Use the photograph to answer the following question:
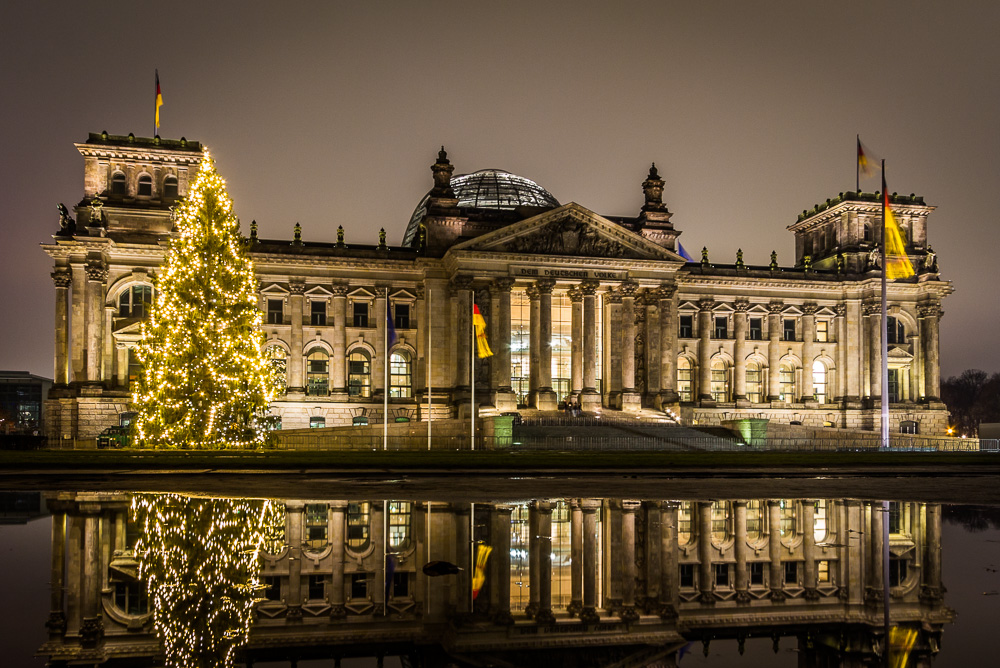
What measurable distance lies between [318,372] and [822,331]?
47.9 metres

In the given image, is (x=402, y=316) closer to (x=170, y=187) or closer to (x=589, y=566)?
(x=170, y=187)

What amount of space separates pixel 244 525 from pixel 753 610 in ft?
30.5

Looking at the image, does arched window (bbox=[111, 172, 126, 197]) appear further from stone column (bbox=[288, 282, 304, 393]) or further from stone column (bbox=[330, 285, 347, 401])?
stone column (bbox=[330, 285, 347, 401])

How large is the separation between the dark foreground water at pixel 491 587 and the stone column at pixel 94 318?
53583mm

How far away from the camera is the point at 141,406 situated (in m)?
46.5

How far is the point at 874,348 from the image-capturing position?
8206 centimetres

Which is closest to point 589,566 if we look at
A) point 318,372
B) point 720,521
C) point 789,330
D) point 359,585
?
point 359,585

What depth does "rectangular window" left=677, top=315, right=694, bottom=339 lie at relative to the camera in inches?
3198

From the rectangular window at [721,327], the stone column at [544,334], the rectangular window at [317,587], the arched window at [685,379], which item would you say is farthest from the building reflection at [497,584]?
the rectangular window at [721,327]

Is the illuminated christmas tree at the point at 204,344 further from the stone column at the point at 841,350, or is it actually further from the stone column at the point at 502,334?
the stone column at the point at 841,350

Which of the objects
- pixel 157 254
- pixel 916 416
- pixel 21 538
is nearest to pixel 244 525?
pixel 21 538

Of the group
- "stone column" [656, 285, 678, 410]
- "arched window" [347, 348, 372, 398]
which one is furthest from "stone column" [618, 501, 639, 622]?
"arched window" [347, 348, 372, 398]

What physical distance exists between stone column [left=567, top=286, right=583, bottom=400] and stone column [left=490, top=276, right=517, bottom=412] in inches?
220

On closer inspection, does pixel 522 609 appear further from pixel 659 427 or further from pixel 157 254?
pixel 157 254
